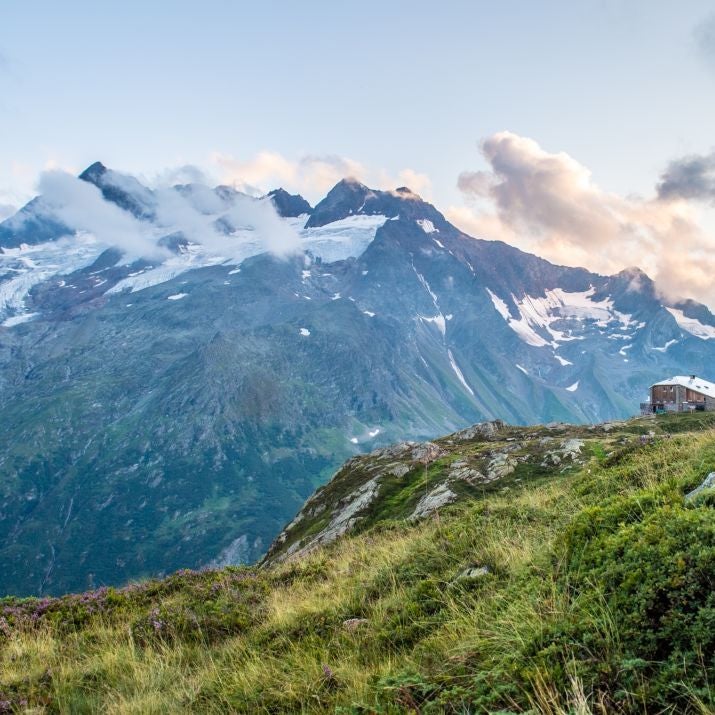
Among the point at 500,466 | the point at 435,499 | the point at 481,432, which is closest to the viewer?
the point at 435,499

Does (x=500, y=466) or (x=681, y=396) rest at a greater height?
(x=500, y=466)

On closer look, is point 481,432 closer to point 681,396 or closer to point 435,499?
point 435,499

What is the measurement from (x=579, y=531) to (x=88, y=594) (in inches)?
562

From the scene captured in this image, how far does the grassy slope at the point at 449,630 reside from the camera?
5.04m

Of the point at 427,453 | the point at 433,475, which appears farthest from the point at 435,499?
the point at 427,453

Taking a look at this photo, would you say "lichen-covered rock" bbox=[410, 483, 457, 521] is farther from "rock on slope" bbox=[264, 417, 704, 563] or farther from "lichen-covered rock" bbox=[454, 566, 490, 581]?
"lichen-covered rock" bbox=[454, 566, 490, 581]

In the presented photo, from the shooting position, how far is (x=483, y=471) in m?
31.4

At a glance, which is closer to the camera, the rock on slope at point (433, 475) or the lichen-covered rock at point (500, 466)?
the rock on slope at point (433, 475)

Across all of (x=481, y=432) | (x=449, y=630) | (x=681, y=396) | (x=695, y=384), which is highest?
(x=449, y=630)

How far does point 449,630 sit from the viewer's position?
7.04 meters

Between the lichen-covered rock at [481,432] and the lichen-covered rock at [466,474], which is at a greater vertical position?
the lichen-covered rock at [466,474]

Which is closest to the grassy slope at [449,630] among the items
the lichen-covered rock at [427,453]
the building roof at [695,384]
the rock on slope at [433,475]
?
the rock on slope at [433,475]

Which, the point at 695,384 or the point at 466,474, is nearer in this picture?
the point at 466,474

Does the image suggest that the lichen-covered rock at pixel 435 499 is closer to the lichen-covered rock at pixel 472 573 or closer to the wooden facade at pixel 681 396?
the lichen-covered rock at pixel 472 573
